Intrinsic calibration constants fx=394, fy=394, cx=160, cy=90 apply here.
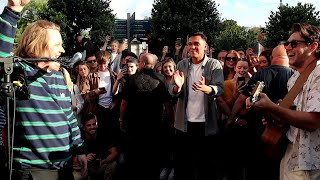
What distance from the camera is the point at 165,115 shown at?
19.4 ft

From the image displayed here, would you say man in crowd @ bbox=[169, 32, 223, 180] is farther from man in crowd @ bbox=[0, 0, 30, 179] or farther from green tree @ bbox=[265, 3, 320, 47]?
green tree @ bbox=[265, 3, 320, 47]

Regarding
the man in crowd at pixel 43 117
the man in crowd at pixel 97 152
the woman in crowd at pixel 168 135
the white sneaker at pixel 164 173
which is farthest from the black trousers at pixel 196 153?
the man in crowd at pixel 43 117

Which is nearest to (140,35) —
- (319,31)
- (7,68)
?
(319,31)

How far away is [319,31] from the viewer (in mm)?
3062

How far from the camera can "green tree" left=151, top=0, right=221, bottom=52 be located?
74.7ft

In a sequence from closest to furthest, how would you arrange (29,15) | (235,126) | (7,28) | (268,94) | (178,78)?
(7,28) → (29,15) → (268,94) → (178,78) → (235,126)

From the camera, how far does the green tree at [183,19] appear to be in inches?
897

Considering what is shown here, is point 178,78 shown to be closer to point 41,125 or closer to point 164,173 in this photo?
point 164,173

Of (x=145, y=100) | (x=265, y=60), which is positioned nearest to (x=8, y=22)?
(x=145, y=100)

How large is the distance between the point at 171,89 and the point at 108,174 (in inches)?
63.9

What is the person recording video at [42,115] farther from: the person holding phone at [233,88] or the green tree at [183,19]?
the green tree at [183,19]

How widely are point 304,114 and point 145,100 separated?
118 inches

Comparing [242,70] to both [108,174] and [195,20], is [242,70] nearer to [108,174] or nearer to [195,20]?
[108,174]

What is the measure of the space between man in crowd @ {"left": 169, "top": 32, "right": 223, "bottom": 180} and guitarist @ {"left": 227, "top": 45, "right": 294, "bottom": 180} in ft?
1.15
